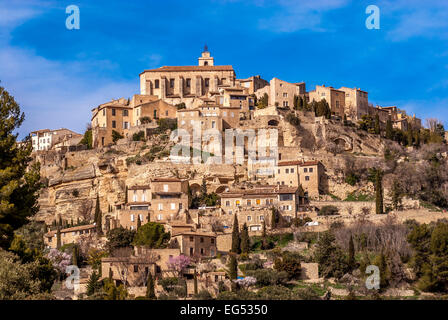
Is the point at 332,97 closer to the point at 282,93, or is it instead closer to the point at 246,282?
the point at 282,93

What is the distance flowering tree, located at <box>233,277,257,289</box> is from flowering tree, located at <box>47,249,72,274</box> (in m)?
13.9

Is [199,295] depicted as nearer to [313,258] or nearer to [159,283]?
[159,283]

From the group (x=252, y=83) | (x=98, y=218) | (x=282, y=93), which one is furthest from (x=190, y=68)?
(x=98, y=218)

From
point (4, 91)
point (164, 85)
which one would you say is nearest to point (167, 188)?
point (164, 85)

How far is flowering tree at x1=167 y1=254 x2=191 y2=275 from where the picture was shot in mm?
48750

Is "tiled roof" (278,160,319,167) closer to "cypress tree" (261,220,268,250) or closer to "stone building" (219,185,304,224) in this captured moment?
"stone building" (219,185,304,224)

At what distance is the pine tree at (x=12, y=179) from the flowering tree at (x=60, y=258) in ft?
85.0

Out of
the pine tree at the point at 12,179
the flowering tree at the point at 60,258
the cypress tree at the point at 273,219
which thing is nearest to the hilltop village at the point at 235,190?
the cypress tree at the point at 273,219

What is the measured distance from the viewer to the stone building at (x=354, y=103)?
265 ft

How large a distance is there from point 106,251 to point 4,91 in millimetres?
29044

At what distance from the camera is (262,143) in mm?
70000

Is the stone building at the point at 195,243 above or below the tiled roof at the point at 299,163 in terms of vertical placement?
below

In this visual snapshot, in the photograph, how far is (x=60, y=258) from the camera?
5475 centimetres

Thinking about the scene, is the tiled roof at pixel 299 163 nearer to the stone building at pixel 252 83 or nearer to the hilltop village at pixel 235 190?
the hilltop village at pixel 235 190
